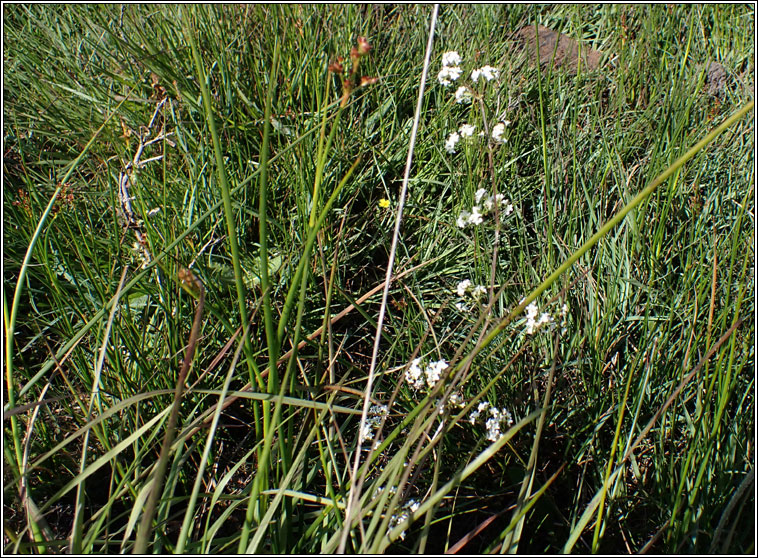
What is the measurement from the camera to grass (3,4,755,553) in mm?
921

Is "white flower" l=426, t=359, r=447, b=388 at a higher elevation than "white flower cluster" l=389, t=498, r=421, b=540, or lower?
higher

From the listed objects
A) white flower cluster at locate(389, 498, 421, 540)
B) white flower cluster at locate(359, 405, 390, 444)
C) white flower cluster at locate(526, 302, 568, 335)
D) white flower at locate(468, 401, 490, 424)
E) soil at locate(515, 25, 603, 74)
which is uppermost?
soil at locate(515, 25, 603, 74)

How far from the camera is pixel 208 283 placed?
1.34 meters

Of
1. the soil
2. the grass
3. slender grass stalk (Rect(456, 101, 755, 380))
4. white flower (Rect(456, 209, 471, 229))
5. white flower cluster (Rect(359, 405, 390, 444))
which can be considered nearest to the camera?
slender grass stalk (Rect(456, 101, 755, 380))

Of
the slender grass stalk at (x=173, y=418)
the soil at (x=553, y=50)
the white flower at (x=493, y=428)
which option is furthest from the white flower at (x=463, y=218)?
the soil at (x=553, y=50)

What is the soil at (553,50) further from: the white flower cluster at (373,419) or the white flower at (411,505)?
the white flower at (411,505)

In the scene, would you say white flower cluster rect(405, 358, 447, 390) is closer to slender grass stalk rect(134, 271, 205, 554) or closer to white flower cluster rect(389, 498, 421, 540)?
white flower cluster rect(389, 498, 421, 540)

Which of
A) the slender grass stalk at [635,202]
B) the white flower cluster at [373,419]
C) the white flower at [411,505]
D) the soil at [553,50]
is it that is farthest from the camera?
the soil at [553,50]

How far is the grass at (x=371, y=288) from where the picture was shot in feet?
3.02

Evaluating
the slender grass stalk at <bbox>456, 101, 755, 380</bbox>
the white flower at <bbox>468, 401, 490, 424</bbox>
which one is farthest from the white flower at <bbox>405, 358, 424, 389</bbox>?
the slender grass stalk at <bbox>456, 101, 755, 380</bbox>

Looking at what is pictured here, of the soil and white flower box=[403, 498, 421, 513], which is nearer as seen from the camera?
white flower box=[403, 498, 421, 513]

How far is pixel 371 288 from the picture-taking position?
63.2 inches

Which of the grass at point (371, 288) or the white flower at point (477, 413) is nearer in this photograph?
the grass at point (371, 288)

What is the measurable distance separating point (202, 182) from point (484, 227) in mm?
932
